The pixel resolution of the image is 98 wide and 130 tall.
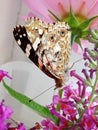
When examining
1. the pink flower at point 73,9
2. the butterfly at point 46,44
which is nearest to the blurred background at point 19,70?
the pink flower at point 73,9

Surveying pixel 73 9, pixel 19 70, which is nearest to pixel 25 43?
pixel 73 9

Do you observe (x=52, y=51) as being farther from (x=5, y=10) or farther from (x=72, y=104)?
(x=5, y=10)

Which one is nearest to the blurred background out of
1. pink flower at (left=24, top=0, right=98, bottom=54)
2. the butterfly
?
pink flower at (left=24, top=0, right=98, bottom=54)

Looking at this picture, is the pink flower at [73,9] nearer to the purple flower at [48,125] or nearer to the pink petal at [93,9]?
the pink petal at [93,9]

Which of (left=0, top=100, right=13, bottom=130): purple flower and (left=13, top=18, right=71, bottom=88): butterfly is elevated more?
(left=13, top=18, right=71, bottom=88): butterfly

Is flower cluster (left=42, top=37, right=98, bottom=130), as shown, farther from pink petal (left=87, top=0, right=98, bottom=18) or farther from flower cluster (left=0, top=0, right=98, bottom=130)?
pink petal (left=87, top=0, right=98, bottom=18)

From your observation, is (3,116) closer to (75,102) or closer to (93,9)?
(75,102)

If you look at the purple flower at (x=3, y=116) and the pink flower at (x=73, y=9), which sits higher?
the pink flower at (x=73, y=9)
